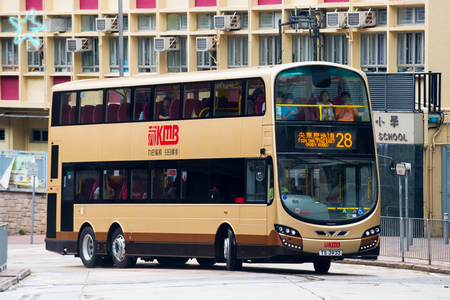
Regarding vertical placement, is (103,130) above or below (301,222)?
above

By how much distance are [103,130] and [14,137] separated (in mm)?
21973

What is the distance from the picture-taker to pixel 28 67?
4347 cm

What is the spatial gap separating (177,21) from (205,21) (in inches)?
53.4

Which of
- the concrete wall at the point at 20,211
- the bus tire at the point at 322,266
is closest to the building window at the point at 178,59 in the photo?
the concrete wall at the point at 20,211

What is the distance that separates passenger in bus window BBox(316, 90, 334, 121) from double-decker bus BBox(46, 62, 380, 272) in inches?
0.8

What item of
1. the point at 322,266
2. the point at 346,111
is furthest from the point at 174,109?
the point at 322,266

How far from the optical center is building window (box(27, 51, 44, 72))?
142ft

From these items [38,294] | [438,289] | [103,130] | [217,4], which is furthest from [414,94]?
[38,294]

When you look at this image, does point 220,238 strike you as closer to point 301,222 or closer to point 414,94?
point 301,222

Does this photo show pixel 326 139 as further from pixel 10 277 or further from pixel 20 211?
pixel 20 211

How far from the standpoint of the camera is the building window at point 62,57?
4300cm

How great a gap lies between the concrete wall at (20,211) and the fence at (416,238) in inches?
735

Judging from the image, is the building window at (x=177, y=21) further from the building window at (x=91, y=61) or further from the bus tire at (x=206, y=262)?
the bus tire at (x=206, y=262)

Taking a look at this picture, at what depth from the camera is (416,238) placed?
24.6 m
